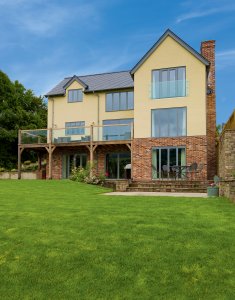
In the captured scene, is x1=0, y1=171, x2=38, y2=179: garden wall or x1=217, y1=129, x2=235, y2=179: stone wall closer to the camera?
x1=217, y1=129, x2=235, y2=179: stone wall

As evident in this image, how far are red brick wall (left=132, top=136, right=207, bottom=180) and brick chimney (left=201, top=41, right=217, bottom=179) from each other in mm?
2222

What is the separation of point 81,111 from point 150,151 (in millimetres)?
8514

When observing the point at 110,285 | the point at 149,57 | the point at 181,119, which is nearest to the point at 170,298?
the point at 110,285

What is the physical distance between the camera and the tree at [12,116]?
3506cm

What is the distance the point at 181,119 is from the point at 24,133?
12.3 metres

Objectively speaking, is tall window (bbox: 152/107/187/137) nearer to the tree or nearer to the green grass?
the green grass

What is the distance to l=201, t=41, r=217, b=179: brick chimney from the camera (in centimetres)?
2417

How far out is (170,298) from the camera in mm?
4082

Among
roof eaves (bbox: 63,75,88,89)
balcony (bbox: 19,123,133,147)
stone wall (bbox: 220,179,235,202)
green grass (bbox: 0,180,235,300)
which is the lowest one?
green grass (bbox: 0,180,235,300)

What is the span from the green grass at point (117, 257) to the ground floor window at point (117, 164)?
18341 millimetres

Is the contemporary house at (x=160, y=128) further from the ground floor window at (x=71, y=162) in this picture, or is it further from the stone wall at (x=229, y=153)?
the stone wall at (x=229, y=153)

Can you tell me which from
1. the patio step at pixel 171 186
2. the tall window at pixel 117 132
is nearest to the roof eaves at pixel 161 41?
the tall window at pixel 117 132

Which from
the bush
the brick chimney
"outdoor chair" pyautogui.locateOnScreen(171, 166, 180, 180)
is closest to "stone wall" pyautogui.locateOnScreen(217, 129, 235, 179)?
"outdoor chair" pyautogui.locateOnScreen(171, 166, 180, 180)

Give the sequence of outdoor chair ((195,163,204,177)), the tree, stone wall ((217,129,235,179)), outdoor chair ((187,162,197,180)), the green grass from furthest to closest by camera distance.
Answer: the tree → outdoor chair ((195,163,204,177)) → outdoor chair ((187,162,197,180)) → stone wall ((217,129,235,179)) → the green grass
